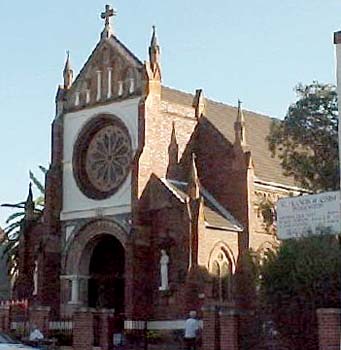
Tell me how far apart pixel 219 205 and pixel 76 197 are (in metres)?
7.19

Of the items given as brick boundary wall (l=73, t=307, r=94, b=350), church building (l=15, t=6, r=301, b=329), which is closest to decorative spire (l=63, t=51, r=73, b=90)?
church building (l=15, t=6, r=301, b=329)

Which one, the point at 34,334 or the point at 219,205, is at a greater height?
the point at 219,205

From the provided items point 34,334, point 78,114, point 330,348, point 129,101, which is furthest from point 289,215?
point 78,114

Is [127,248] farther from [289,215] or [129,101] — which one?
[289,215]

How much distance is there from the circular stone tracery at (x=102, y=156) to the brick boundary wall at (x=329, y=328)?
21547 millimetres

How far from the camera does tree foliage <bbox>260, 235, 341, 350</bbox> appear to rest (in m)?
25.7

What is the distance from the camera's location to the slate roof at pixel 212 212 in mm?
42438

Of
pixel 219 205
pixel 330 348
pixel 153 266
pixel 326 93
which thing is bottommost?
pixel 330 348

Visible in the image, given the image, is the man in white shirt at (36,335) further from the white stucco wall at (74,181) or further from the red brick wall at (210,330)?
the white stucco wall at (74,181)

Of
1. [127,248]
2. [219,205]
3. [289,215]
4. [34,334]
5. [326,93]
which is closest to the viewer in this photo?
[289,215]

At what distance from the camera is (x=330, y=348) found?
77.6 feet

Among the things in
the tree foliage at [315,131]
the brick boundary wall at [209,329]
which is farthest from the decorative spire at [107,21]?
the brick boundary wall at [209,329]

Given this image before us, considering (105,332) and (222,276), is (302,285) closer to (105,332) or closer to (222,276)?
(105,332)

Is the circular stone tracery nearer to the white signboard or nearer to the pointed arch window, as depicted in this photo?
the pointed arch window
